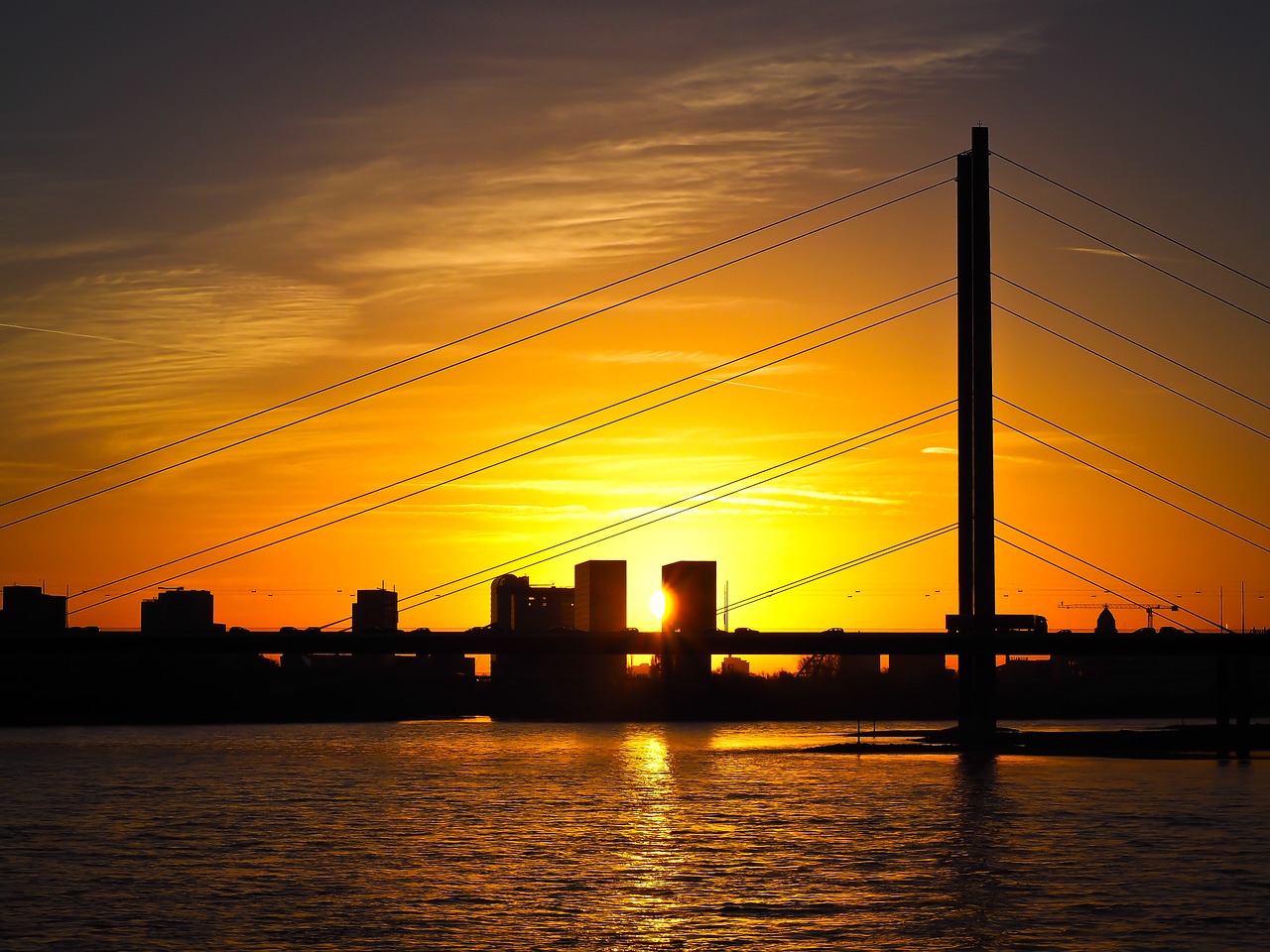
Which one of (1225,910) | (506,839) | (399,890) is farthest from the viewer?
(506,839)

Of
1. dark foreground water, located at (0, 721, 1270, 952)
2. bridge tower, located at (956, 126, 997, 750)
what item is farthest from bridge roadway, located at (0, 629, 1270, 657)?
dark foreground water, located at (0, 721, 1270, 952)

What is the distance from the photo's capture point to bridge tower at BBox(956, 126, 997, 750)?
2857 inches

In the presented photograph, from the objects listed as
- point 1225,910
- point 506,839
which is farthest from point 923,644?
point 1225,910

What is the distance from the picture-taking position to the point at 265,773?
71.0 m

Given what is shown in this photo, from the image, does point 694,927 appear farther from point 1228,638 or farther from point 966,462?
point 1228,638

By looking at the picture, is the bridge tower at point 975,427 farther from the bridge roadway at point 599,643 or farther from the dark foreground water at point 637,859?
the dark foreground water at point 637,859

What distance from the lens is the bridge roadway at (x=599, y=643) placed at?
7862 centimetres

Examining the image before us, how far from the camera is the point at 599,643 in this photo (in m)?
82.1

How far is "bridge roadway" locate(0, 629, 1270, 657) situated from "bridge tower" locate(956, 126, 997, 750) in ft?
9.27

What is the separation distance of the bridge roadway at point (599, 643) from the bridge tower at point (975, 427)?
2.83m

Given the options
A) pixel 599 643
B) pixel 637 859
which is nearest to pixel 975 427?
pixel 599 643

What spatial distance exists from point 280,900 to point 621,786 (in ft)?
108

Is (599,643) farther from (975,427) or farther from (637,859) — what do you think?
(637,859)

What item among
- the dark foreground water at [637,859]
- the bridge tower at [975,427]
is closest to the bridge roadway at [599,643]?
the bridge tower at [975,427]
